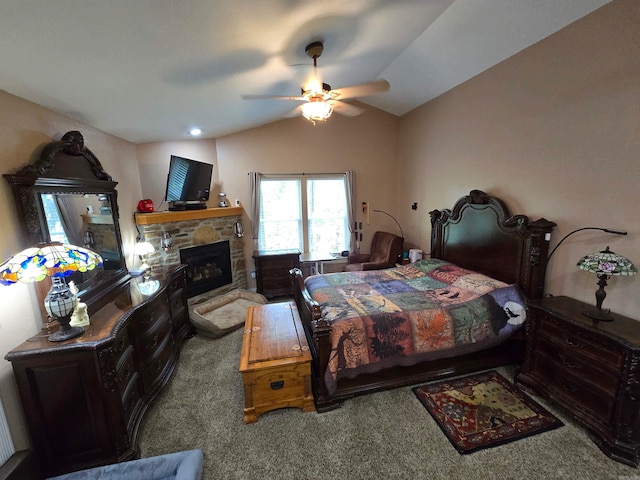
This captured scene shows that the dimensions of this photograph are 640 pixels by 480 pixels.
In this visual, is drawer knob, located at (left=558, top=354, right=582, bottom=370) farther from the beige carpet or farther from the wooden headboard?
the wooden headboard

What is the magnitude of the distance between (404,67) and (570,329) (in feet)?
11.1

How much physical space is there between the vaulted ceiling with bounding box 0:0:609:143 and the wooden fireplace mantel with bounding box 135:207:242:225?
106 cm

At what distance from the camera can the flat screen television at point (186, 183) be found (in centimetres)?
379

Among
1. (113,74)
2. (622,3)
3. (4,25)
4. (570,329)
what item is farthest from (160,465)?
(622,3)

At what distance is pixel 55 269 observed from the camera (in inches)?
65.6

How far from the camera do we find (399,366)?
2463 millimetres

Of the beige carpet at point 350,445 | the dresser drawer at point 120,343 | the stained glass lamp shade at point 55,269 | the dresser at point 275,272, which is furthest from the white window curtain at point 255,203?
the stained glass lamp shade at point 55,269

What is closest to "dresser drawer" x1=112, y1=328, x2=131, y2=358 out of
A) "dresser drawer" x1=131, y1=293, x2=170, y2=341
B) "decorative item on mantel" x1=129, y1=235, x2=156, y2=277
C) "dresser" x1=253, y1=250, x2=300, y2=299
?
"dresser drawer" x1=131, y1=293, x2=170, y2=341

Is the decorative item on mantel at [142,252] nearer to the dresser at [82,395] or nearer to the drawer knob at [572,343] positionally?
the dresser at [82,395]

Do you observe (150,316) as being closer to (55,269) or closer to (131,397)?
(131,397)

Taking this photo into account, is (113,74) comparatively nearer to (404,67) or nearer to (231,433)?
(231,433)

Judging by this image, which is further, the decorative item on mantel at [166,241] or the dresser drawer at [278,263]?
the dresser drawer at [278,263]

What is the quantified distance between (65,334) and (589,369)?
11.8ft

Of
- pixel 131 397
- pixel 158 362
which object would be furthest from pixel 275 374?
pixel 158 362
